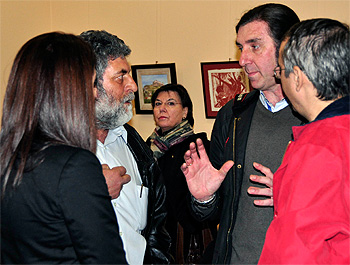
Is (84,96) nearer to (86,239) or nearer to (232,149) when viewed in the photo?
(86,239)

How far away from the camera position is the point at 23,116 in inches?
54.4

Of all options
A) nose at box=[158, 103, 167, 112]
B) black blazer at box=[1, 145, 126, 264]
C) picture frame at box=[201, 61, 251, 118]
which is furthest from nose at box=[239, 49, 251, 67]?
picture frame at box=[201, 61, 251, 118]

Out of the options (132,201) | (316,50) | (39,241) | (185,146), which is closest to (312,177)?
(316,50)

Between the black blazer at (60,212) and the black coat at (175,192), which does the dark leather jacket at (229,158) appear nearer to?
the black blazer at (60,212)

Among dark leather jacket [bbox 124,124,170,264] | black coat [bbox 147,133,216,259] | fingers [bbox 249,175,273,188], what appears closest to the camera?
fingers [bbox 249,175,273,188]

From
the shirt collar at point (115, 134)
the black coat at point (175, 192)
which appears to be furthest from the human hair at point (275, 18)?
the black coat at point (175, 192)

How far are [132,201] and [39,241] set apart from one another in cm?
96

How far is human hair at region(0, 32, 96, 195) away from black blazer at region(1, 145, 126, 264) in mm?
70

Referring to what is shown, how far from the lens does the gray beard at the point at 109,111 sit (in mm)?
2293

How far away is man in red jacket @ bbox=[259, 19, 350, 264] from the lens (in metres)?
1.31

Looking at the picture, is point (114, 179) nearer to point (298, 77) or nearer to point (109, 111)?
point (109, 111)

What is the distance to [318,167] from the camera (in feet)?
4.35

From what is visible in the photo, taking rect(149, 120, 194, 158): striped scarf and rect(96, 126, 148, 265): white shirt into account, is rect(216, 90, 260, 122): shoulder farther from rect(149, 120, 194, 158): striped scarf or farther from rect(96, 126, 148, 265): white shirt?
rect(149, 120, 194, 158): striped scarf

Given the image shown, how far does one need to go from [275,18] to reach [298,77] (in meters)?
0.84
